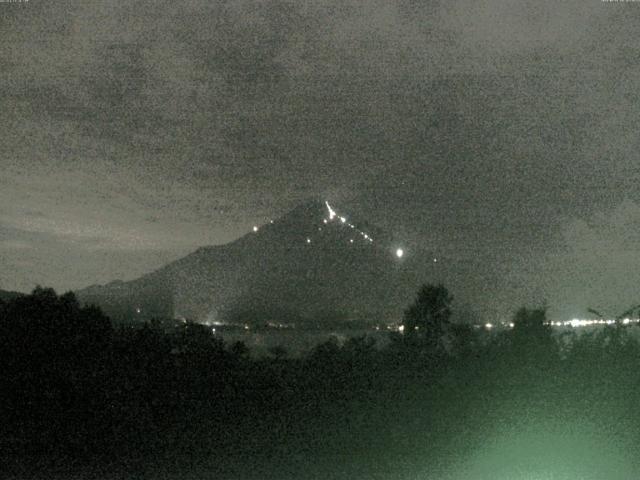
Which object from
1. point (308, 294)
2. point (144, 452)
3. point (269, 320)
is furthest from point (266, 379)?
point (308, 294)

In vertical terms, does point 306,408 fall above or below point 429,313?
below

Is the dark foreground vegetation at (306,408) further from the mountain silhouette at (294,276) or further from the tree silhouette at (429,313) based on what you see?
the mountain silhouette at (294,276)

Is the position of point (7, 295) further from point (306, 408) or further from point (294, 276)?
point (294, 276)

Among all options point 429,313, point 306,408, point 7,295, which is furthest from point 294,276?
point 306,408

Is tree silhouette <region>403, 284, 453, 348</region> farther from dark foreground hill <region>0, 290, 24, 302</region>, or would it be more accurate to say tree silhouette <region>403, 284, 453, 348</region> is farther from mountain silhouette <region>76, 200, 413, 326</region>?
mountain silhouette <region>76, 200, 413, 326</region>

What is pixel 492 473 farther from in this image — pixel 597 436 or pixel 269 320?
pixel 269 320

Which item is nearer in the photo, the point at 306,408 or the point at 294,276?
the point at 306,408

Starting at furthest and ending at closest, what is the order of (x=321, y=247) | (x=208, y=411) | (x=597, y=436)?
(x=321, y=247), (x=208, y=411), (x=597, y=436)
